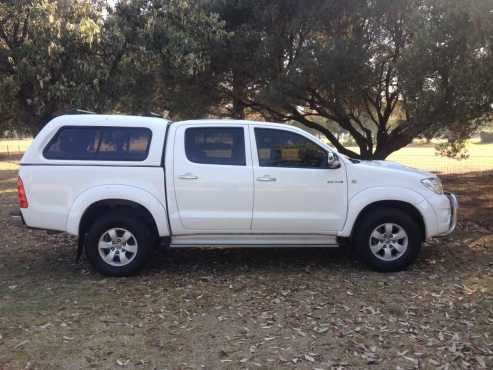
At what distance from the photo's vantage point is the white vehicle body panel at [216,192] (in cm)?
590

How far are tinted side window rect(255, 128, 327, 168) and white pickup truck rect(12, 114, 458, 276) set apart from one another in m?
0.01

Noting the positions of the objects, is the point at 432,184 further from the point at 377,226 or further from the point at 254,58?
the point at 254,58

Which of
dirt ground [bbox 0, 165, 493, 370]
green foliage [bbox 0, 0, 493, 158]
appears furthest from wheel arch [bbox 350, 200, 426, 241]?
green foliage [bbox 0, 0, 493, 158]

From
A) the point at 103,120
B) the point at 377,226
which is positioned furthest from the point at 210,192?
the point at 377,226

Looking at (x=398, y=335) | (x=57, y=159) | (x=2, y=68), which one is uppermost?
(x=2, y=68)

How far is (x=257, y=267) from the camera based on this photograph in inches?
258

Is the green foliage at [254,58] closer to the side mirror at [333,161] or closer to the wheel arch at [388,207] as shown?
the wheel arch at [388,207]

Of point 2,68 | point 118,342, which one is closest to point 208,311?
point 118,342

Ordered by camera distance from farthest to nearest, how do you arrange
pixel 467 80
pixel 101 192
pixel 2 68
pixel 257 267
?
pixel 2 68 < pixel 467 80 < pixel 257 267 < pixel 101 192

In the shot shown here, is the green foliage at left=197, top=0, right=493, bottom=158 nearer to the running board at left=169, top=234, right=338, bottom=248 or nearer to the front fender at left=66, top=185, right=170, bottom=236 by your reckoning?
the running board at left=169, top=234, right=338, bottom=248

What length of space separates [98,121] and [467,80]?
632 cm

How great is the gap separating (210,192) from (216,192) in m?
0.07

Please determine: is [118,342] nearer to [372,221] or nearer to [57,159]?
[57,159]

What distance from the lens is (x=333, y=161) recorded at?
239 inches
